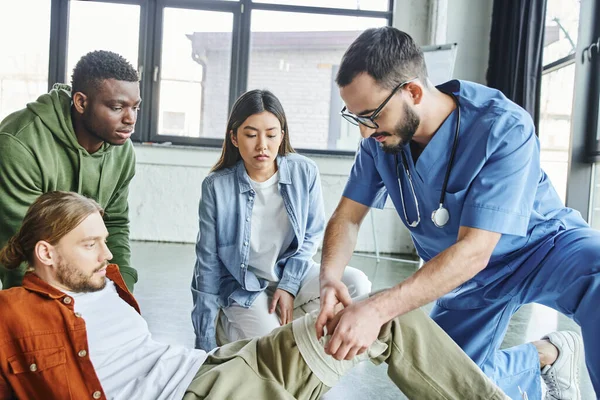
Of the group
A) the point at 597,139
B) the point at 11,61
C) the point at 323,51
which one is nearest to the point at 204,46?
the point at 323,51

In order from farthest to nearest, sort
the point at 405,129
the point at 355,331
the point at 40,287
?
the point at 405,129 < the point at 40,287 < the point at 355,331

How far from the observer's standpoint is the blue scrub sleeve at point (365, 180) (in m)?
1.69

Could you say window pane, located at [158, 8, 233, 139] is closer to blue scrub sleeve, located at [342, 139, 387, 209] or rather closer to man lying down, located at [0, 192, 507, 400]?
blue scrub sleeve, located at [342, 139, 387, 209]

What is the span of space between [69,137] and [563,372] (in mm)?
1641

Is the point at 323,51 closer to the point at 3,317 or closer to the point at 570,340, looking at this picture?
the point at 570,340

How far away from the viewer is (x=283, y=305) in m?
1.90

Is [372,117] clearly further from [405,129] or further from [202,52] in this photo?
[202,52]

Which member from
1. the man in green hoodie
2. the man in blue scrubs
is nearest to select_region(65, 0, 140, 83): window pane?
the man in green hoodie

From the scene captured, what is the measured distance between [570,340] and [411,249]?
322 cm

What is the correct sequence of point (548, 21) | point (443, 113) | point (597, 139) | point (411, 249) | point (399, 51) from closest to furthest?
point (399, 51) → point (443, 113) → point (597, 139) → point (548, 21) → point (411, 249)

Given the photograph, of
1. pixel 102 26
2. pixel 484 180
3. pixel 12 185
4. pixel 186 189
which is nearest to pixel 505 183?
pixel 484 180

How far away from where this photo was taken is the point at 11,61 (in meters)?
5.16

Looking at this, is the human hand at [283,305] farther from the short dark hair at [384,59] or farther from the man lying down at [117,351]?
the short dark hair at [384,59]

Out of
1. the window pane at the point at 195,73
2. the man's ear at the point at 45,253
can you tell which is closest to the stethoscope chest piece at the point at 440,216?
the man's ear at the point at 45,253
